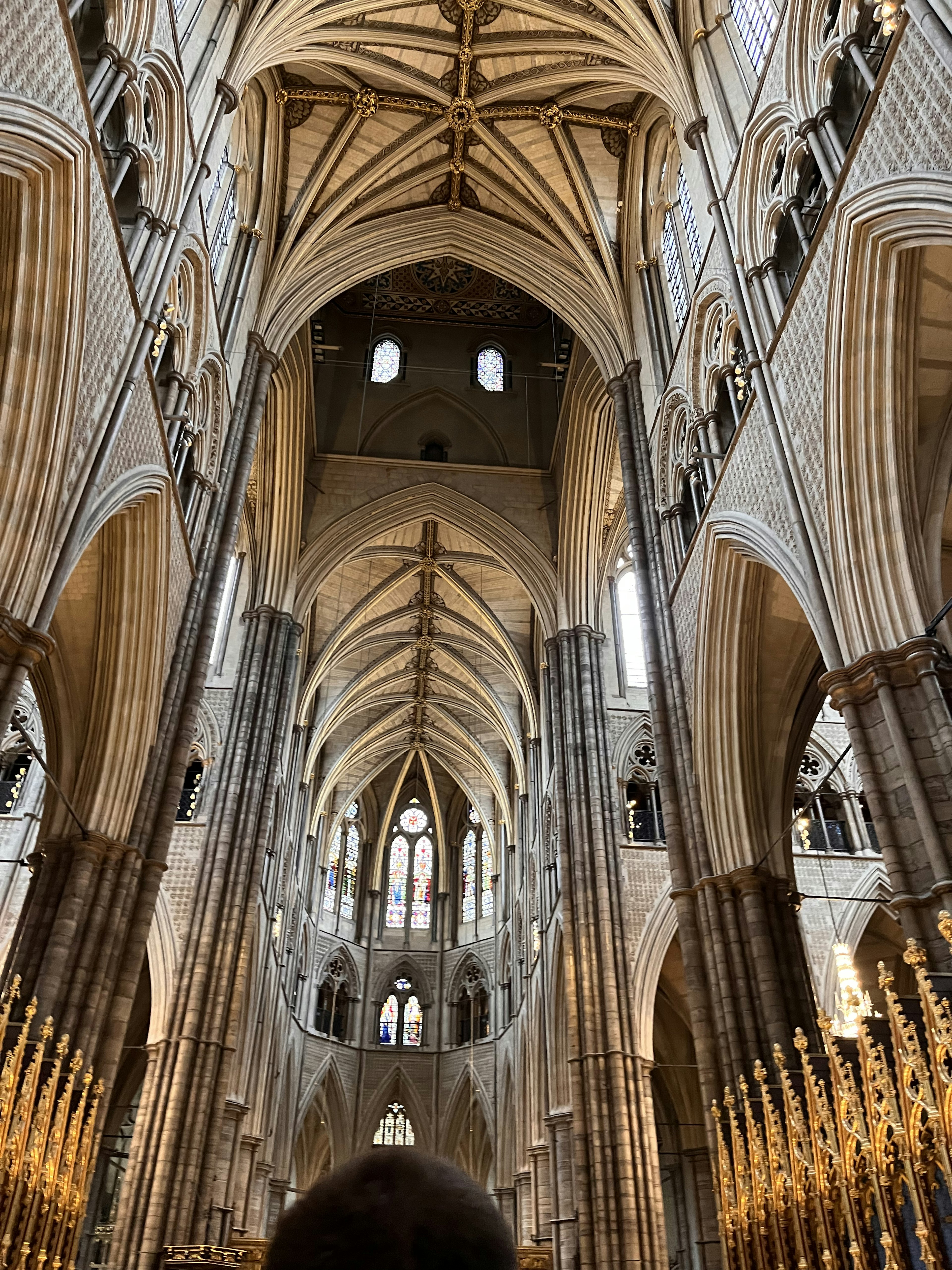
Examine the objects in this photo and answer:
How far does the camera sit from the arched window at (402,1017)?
→ 3181cm

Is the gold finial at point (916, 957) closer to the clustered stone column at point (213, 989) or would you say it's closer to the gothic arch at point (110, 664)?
the gothic arch at point (110, 664)

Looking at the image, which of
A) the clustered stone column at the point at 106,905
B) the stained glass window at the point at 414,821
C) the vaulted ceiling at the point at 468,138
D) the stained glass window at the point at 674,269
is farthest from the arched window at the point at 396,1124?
the stained glass window at the point at 674,269

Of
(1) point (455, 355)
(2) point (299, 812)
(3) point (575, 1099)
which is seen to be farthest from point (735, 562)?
(2) point (299, 812)

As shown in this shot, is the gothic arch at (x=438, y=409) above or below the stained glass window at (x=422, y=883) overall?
above

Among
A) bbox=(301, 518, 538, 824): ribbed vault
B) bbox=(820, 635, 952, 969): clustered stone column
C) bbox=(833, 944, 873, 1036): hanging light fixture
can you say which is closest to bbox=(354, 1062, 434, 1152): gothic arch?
bbox=(301, 518, 538, 824): ribbed vault

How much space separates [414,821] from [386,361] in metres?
16.8

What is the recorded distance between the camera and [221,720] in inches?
793

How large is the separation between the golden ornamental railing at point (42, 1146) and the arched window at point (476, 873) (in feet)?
79.7

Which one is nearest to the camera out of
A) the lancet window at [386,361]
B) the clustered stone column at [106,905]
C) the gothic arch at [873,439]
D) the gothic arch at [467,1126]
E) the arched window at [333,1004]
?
the gothic arch at [873,439]

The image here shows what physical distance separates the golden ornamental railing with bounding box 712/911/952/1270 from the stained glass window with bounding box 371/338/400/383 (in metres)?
18.8

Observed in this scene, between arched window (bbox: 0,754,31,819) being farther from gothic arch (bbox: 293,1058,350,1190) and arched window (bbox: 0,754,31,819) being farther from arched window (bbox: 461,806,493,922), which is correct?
arched window (bbox: 461,806,493,922)

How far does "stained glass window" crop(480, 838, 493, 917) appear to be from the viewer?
33062mm

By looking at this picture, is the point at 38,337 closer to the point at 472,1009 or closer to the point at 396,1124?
the point at 472,1009

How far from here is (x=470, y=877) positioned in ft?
113
